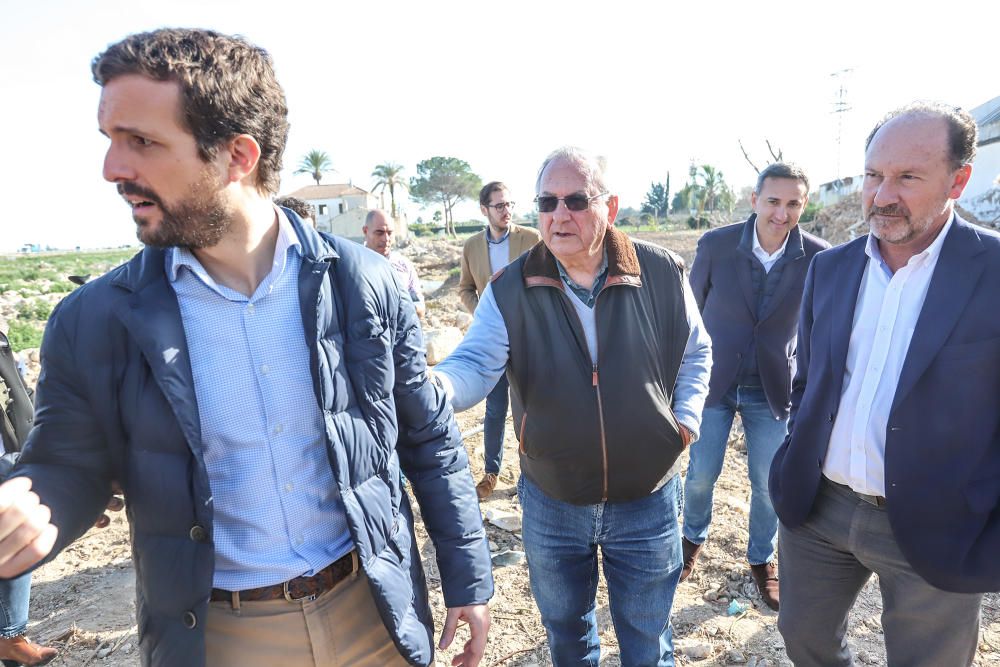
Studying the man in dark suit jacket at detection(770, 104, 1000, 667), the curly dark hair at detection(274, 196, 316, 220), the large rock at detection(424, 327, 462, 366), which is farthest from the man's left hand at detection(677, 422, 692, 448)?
the large rock at detection(424, 327, 462, 366)

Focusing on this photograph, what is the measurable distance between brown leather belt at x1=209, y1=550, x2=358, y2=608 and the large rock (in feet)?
24.5

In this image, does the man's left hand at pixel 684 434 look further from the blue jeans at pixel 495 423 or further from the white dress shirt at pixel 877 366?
→ the blue jeans at pixel 495 423

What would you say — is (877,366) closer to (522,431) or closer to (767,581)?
(522,431)

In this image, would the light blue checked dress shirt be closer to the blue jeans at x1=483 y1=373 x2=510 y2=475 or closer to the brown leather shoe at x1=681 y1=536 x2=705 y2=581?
the brown leather shoe at x1=681 y1=536 x2=705 y2=581

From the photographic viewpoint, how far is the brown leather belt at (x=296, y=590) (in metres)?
1.59

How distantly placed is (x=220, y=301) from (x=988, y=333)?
2402mm

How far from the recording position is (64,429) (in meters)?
1.43

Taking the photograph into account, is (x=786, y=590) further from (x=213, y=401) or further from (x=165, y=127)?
(x=165, y=127)

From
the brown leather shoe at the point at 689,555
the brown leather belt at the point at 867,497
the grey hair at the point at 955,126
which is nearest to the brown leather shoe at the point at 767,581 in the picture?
the brown leather shoe at the point at 689,555

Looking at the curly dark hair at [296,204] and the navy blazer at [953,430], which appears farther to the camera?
the curly dark hair at [296,204]

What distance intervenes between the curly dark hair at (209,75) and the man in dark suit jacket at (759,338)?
2.93 m

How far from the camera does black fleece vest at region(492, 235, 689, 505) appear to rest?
7.35ft

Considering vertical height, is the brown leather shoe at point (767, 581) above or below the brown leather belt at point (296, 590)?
below

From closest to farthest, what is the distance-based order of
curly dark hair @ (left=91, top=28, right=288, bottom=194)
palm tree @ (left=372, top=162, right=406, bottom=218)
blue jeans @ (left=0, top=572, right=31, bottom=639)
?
curly dark hair @ (left=91, top=28, right=288, bottom=194) → blue jeans @ (left=0, top=572, right=31, bottom=639) → palm tree @ (left=372, top=162, right=406, bottom=218)
